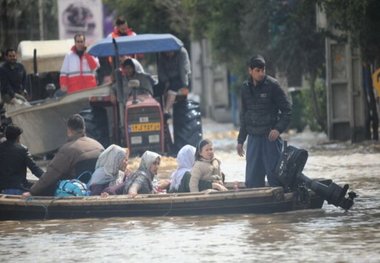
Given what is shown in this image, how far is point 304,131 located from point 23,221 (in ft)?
66.4

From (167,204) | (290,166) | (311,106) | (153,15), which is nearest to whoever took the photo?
(167,204)

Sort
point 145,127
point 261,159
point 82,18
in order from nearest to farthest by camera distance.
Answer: point 261,159, point 145,127, point 82,18

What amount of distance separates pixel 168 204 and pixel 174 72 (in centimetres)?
995

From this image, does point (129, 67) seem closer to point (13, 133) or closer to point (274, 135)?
point (13, 133)

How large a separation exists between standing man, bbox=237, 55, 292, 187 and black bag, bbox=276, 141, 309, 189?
631mm

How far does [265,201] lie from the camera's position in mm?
16375

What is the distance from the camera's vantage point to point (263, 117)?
17.5 metres

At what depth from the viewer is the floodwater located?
13.3 metres

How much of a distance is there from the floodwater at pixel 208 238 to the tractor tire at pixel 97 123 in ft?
24.5

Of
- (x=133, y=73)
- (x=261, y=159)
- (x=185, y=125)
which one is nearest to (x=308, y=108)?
(x=185, y=125)

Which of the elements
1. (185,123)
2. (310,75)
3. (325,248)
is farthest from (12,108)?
(325,248)

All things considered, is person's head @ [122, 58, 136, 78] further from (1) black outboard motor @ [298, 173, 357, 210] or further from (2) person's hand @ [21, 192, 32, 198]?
(1) black outboard motor @ [298, 173, 357, 210]

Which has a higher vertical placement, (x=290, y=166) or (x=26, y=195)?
(x=290, y=166)

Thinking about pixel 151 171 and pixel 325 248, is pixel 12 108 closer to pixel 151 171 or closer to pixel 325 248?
pixel 151 171
